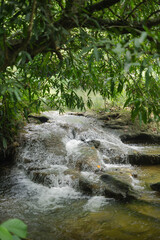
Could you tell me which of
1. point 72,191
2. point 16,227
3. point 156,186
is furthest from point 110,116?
point 16,227

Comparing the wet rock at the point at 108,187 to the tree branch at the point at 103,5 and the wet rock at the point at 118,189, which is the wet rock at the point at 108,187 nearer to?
the wet rock at the point at 118,189

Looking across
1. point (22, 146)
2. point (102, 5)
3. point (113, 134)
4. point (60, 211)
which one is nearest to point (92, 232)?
point (60, 211)

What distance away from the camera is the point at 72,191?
4492mm

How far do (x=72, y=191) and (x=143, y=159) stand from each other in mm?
2890

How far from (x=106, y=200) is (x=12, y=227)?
3.67 metres

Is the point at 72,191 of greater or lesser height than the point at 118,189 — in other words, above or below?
below

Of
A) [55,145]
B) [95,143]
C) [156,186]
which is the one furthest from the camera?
[95,143]

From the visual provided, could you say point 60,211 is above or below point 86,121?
below

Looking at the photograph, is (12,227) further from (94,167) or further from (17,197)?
(94,167)

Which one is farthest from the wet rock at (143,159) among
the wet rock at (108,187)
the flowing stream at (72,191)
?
the wet rock at (108,187)

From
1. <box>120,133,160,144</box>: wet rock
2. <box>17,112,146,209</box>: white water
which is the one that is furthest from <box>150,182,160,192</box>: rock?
<box>120,133,160,144</box>: wet rock

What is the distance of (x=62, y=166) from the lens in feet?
18.4

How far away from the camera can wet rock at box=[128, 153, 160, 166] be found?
619 centimetres

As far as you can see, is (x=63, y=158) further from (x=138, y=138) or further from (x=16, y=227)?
(x=16, y=227)
